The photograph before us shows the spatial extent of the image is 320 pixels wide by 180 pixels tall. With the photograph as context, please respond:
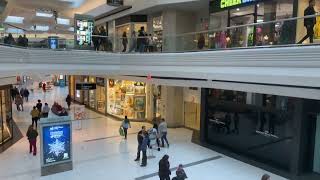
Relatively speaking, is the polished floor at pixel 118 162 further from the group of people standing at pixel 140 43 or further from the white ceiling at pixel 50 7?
the white ceiling at pixel 50 7

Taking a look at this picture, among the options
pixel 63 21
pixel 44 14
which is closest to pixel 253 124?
pixel 44 14

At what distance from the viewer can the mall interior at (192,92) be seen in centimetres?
1011

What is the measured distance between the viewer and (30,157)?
14039mm

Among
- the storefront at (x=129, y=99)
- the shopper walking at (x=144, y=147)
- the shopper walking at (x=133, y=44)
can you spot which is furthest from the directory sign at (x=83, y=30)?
the storefront at (x=129, y=99)

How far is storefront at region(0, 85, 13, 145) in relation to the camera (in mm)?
15941

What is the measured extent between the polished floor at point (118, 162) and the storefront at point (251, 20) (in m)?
4.75

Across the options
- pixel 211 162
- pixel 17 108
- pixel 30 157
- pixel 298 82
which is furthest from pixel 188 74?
pixel 17 108

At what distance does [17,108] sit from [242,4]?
19.5 m

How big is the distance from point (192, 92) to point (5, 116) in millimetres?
10328

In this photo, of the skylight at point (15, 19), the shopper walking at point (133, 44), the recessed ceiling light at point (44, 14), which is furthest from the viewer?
the skylight at point (15, 19)

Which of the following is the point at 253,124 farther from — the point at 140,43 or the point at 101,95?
the point at 101,95

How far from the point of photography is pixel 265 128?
13.3 meters

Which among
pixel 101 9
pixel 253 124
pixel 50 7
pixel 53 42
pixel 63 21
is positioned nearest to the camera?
pixel 253 124

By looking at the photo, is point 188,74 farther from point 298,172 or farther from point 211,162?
point 298,172
